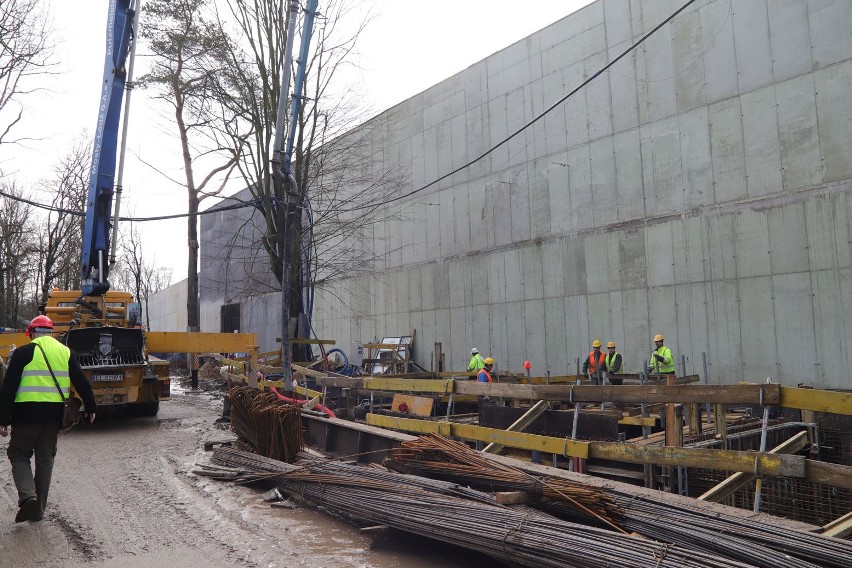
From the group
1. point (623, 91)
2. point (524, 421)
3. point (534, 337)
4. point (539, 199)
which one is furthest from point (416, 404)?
point (623, 91)

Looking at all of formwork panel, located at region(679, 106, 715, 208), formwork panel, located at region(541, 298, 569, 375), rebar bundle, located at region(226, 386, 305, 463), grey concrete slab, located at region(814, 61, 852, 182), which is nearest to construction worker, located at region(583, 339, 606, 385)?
formwork panel, located at region(541, 298, 569, 375)

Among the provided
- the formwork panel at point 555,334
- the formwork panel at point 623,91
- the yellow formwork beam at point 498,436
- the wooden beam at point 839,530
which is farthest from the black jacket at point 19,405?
the formwork panel at point 623,91

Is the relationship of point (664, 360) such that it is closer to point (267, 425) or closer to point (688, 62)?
point (267, 425)

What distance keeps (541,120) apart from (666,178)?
14.7 feet

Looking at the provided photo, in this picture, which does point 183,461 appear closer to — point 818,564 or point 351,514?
point 351,514

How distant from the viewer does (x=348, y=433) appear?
8805 mm

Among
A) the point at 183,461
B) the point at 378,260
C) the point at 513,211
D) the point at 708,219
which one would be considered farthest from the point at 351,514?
the point at 378,260

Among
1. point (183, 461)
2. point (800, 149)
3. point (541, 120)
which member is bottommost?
point (183, 461)

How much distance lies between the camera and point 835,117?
12.2 meters

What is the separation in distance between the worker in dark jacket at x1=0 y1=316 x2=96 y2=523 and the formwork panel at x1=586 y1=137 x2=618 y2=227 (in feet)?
42.5

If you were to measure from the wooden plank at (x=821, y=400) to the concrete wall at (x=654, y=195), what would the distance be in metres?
8.33

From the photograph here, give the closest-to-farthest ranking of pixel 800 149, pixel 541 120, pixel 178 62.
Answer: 1. pixel 800 149
2. pixel 541 120
3. pixel 178 62

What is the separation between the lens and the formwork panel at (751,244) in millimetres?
13172

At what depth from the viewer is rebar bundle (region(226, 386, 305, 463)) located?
787 centimetres
